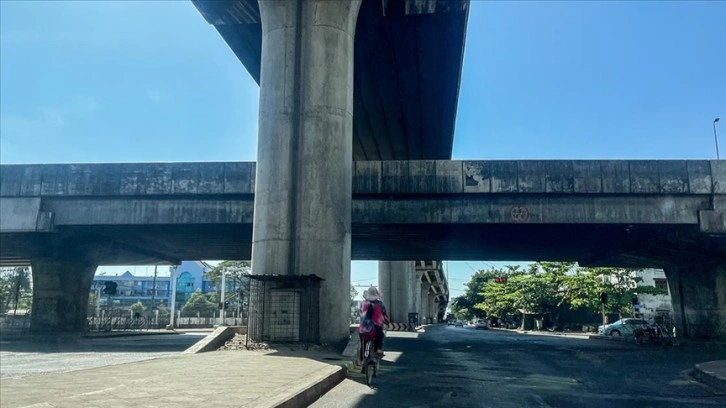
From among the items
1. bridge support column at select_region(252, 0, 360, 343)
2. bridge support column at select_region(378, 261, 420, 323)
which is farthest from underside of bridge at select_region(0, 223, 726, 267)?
bridge support column at select_region(378, 261, 420, 323)

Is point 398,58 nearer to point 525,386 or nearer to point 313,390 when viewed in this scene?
point 525,386

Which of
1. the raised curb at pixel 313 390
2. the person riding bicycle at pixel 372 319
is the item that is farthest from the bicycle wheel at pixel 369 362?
the raised curb at pixel 313 390

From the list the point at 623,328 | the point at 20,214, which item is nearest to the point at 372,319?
the point at 20,214

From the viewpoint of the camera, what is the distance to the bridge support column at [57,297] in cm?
2911

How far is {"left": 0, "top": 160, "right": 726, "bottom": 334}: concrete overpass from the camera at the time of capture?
23.0 metres

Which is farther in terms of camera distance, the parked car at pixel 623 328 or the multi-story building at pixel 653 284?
the multi-story building at pixel 653 284

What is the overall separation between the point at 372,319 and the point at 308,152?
8.55 m

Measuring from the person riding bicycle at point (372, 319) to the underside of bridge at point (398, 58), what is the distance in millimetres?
16369

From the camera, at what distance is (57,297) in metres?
29.6

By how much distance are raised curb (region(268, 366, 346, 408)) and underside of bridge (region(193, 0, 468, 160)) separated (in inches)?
695

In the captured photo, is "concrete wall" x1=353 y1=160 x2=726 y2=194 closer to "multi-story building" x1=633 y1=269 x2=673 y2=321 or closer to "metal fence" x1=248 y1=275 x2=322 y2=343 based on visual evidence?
"metal fence" x1=248 y1=275 x2=322 y2=343

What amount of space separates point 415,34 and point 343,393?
71.0 feet

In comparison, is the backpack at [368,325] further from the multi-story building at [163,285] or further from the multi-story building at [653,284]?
the multi-story building at [163,285]

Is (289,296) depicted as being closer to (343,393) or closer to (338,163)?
(338,163)
